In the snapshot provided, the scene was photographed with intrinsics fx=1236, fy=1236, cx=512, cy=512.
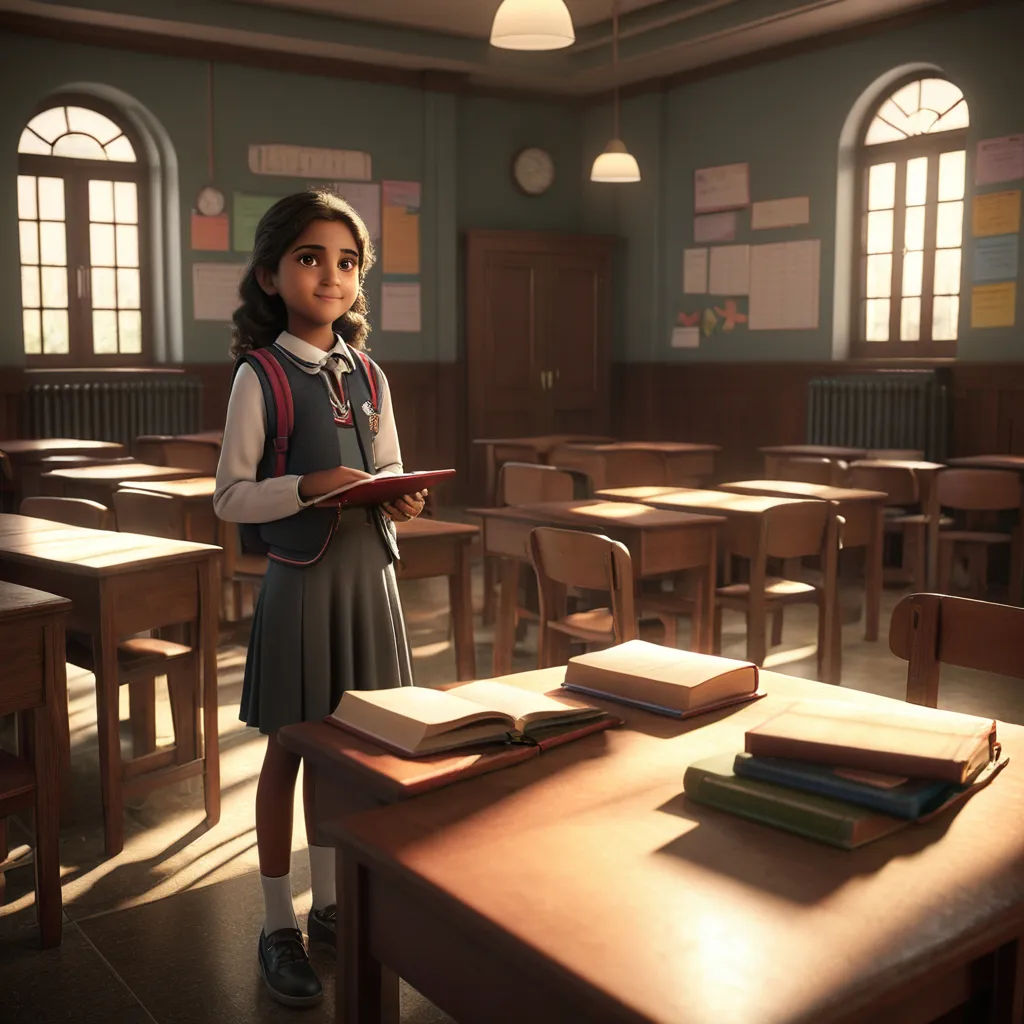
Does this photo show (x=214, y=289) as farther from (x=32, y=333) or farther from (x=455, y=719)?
(x=455, y=719)

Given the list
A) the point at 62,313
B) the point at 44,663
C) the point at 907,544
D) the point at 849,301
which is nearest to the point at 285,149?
the point at 62,313

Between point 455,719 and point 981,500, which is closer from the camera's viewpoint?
point 455,719

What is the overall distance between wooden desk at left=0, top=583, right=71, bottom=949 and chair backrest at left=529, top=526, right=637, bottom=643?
4.40ft

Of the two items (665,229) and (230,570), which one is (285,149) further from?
(230,570)

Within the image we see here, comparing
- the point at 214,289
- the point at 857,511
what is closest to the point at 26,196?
the point at 214,289

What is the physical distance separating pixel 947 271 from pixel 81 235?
18.5 ft

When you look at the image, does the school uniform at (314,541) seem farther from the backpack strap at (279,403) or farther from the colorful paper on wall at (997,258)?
the colorful paper on wall at (997,258)

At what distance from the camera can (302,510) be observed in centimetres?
204

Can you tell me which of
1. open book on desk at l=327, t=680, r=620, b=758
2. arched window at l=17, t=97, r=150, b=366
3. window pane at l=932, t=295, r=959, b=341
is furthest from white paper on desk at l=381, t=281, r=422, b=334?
open book on desk at l=327, t=680, r=620, b=758

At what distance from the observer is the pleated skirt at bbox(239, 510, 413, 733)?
2092mm

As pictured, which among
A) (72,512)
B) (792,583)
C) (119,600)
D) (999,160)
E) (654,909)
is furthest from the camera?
(999,160)

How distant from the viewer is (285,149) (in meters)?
8.70

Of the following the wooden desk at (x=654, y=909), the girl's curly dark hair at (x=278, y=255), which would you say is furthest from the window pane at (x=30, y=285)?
the wooden desk at (x=654, y=909)

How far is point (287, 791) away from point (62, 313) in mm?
6939
